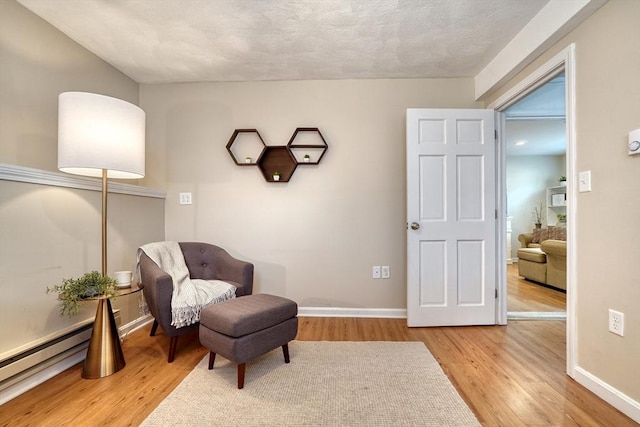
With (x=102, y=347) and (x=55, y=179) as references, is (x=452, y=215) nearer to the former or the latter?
(x=102, y=347)

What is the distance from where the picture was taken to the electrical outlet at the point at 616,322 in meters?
1.43

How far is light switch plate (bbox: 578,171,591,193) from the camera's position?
1.60 meters

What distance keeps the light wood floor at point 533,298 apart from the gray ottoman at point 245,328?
105 inches

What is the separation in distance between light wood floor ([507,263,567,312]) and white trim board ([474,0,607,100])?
239cm

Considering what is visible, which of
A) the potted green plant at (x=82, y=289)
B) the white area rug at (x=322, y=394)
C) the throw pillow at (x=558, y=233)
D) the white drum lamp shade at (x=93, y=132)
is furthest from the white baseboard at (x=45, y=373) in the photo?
the throw pillow at (x=558, y=233)

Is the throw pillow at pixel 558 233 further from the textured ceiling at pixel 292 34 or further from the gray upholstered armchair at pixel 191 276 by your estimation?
the gray upholstered armchair at pixel 191 276

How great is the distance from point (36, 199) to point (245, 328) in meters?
1.52

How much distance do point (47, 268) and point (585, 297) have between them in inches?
131

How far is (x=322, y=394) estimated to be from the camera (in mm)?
1540

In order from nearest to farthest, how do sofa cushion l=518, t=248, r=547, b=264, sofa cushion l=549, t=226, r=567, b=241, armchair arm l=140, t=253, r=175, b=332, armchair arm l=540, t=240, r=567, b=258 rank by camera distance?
armchair arm l=140, t=253, r=175, b=332 → armchair arm l=540, t=240, r=567, b=258 → sofa cushion l=518, t=248, r=547, b=264 → sofa cushion l=549, t=226, r=567, b=241

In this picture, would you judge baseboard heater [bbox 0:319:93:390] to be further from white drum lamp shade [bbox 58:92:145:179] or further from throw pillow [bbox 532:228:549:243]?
throw pillow [bbox 532:228:549:243]

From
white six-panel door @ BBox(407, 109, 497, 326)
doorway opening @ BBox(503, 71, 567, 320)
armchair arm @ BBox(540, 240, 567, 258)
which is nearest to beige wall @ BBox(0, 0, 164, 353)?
white six-panel door @ BBox(407, 109, 497, 326)

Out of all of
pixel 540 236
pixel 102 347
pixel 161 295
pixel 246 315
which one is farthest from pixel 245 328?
pixel 540 236

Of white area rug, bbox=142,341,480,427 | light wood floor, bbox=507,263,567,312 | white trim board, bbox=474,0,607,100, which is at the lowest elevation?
light wood floor, bbox=507,263,567,312
